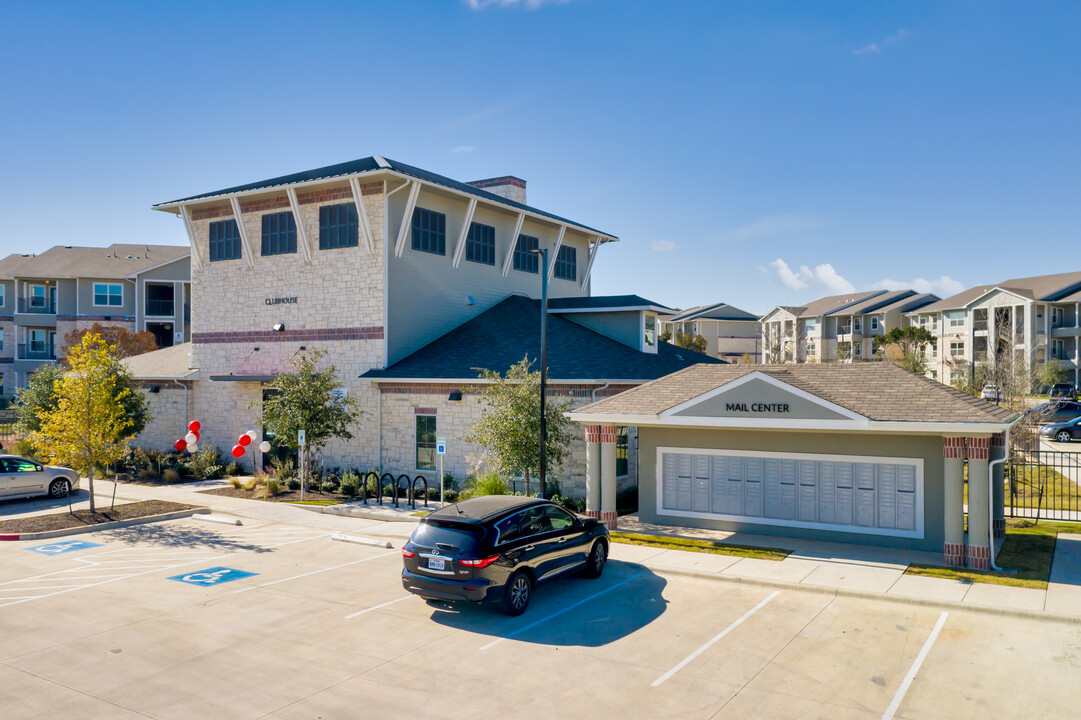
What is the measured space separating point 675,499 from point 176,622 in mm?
11989

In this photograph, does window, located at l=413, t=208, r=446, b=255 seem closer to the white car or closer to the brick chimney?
the brick chimney

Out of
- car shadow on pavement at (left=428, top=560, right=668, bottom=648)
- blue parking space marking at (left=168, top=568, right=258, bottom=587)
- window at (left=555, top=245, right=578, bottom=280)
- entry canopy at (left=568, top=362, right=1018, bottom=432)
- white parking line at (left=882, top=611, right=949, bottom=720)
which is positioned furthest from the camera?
window at (left=555, top=245, right=578, bottom=280)

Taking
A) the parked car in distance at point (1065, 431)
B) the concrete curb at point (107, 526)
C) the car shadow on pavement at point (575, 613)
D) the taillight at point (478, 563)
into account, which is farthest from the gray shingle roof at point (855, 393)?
the parked car in distance at point (1065, 431)

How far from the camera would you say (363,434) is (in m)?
27.9

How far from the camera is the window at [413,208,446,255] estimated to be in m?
29.2

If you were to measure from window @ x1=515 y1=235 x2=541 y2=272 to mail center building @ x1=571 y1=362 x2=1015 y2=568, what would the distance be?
16.2m

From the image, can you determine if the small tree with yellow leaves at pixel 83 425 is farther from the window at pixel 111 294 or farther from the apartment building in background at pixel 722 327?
the apartment building in background at pixel 722 327

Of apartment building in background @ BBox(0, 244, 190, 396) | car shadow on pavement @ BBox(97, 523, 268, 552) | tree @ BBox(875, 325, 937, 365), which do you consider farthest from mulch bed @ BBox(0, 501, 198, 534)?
tree @ BBox(875, 325, 937, 365)

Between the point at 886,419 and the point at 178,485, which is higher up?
the point at 886,419

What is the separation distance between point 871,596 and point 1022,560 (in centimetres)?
473

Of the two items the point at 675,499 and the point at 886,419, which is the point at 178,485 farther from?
the point at 886,419

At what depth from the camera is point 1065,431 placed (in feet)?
137

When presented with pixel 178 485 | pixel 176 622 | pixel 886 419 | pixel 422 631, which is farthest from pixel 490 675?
pixel 178 485

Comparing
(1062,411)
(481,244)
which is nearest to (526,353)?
(481,244)
